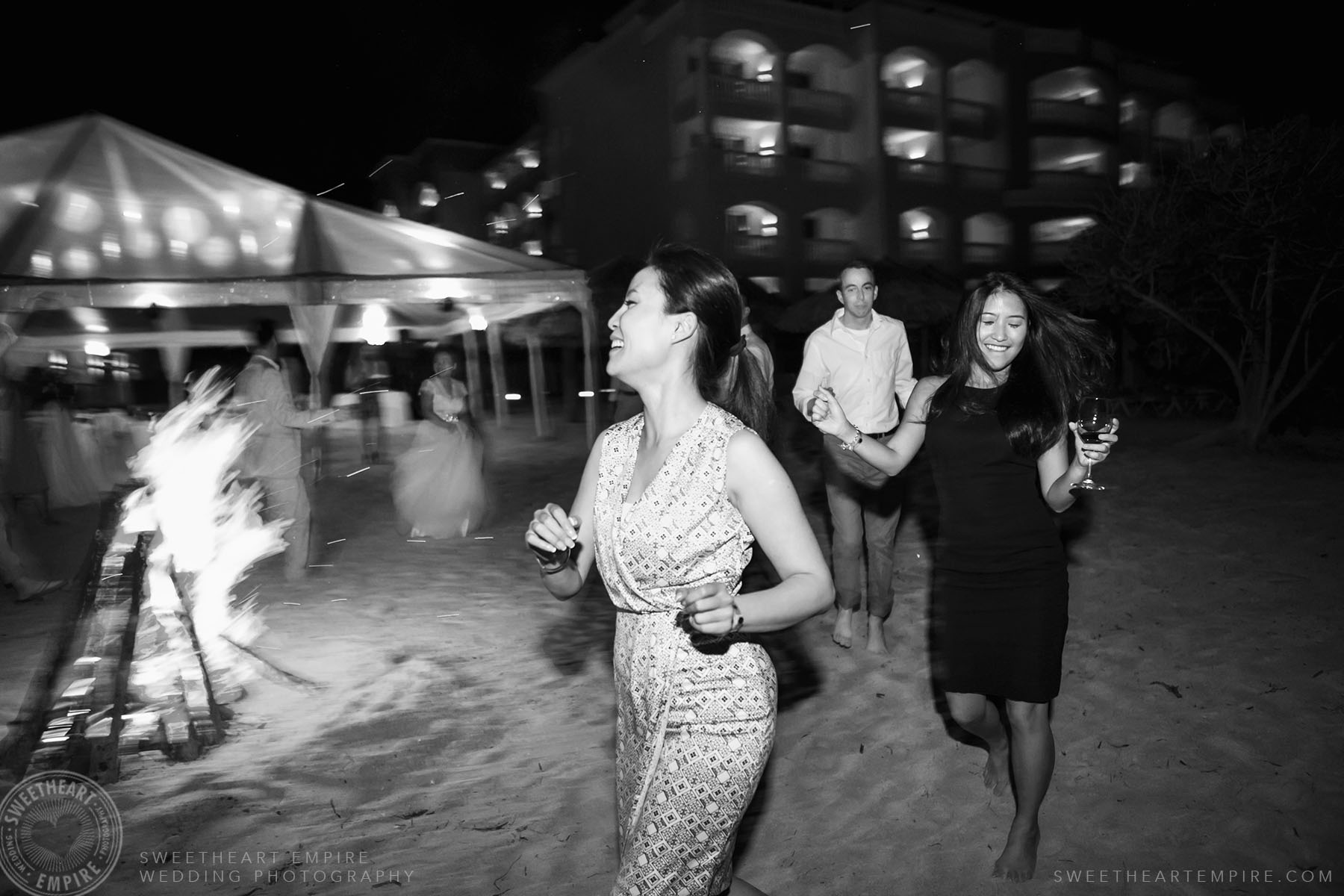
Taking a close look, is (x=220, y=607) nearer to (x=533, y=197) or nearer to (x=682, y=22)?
(x=682, y=22)

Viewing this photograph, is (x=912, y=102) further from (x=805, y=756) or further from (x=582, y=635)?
(x=805, y=756)

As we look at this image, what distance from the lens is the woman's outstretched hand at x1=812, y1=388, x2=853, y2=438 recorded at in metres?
2.87

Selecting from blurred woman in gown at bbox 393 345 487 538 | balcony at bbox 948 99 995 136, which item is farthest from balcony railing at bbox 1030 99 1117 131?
blurred woman in gown at bbox 393 345 487 538

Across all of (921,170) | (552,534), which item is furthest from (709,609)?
(921,170)

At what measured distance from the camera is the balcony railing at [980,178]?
29.9 metres

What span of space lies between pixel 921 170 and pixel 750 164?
6781 millimetres

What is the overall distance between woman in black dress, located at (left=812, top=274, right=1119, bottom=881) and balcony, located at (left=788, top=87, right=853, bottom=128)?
26852mm

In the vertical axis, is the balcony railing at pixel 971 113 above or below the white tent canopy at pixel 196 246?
above

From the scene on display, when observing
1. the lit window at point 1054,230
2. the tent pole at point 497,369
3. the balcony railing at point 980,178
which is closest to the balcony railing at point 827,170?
the balcony railing at point 980,178

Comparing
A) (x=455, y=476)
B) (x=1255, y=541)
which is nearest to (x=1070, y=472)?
(x=1255, y=541)

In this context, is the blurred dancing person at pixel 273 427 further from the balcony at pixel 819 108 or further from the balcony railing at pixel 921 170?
the balcony railing at pixel 921 170

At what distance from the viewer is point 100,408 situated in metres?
11.4

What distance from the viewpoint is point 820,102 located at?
92.8 feet

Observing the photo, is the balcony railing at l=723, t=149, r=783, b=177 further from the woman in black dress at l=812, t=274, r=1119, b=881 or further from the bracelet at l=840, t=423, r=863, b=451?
the bracelet at l=840, t=423, r=863, b=451
